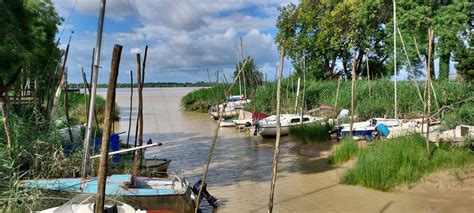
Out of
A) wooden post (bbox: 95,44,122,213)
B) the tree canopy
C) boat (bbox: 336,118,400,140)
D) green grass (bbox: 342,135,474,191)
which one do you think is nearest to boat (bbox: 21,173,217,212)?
wooden post (bbox: 95,44,122,213)

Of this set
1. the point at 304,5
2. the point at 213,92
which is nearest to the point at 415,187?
the point at 304,5

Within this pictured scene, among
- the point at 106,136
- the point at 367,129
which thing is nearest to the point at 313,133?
the point at 367,129

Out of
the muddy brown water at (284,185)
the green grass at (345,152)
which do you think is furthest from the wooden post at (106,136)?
the green grass at (345,152)

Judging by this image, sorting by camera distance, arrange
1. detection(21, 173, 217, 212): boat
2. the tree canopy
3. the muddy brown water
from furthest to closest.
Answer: the tree canopy
the muddy brown water
detection(21, 173, 217, 212): boat

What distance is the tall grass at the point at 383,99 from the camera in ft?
54.0

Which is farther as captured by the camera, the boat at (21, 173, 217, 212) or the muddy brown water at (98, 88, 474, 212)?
the muddy brown water at (98, 88, 474, 212)

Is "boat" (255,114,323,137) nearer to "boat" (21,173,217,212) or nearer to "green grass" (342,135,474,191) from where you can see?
"green grass" (342,135,474,191)

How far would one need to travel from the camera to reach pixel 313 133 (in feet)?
61.1

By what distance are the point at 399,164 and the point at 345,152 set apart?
3.00 metres

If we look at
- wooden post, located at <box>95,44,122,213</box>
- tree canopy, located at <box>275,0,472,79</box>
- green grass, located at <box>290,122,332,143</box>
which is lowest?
green grass, located at <box>290,122,332,143</box>

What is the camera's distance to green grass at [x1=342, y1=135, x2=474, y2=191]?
1135 cm

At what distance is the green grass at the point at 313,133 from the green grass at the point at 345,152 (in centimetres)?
305

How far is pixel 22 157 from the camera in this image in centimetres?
993

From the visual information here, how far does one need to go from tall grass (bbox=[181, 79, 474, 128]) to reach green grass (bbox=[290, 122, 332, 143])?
365cm
